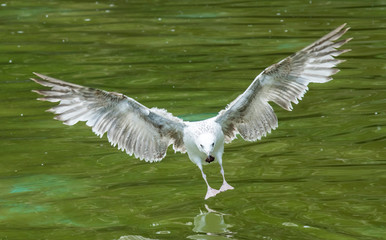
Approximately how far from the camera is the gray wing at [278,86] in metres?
8.75

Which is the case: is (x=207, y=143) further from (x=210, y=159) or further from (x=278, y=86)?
(x=278, y=86)

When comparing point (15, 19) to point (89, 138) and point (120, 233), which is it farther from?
point (120, 233)

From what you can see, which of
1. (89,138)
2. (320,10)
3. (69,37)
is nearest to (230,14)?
(320,10)

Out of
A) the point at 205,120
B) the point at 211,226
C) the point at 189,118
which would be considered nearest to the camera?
the point at 211,226

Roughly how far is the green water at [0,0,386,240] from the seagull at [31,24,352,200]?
702mm

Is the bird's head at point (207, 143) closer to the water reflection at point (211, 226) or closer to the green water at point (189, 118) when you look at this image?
the water reflection at point (211, 226)

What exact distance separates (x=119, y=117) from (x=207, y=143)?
102cm

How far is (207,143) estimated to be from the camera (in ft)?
28.2

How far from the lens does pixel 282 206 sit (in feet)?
30.7

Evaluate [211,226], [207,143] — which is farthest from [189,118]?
[207,143]

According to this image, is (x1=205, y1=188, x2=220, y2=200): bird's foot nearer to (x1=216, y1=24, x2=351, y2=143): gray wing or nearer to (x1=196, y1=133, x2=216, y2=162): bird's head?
(x1=196, y1=133, x2=216, y2=162): bird's head

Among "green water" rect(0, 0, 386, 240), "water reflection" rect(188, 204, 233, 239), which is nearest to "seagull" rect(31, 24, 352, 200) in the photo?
"water reflection" rect(188, 204, 233, 239)

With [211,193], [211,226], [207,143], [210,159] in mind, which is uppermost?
[207,143]

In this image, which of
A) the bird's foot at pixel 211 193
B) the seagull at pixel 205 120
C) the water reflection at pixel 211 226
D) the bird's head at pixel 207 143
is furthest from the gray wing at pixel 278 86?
the water reflection at pixel 211 226
